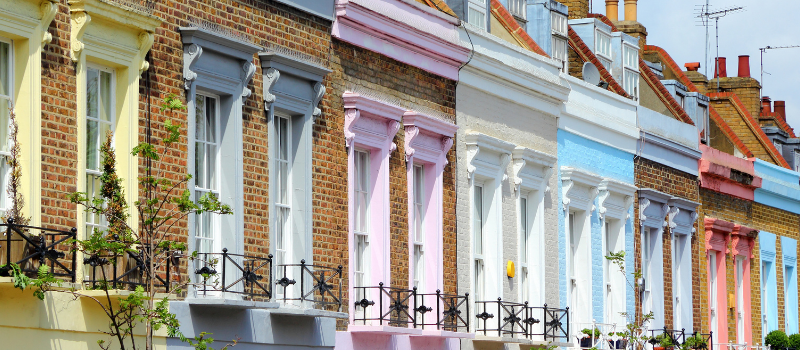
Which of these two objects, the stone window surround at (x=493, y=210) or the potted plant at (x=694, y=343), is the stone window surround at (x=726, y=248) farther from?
the stone window surround at (x=493, y=210)

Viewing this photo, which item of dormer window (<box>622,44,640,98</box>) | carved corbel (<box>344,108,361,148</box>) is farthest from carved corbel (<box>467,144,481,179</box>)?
Result: dormer window (<box>622,44,640,98</box>)

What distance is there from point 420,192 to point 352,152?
2432mm

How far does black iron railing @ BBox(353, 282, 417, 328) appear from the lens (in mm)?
20906

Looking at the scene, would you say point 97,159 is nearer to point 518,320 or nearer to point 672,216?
point 518,320

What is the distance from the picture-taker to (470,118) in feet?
80.1

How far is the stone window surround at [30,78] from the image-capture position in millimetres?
14797

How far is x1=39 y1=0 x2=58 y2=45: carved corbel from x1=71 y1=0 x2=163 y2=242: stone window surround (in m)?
0.47

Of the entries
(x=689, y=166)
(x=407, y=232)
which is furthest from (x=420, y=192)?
(x=689, y=166)

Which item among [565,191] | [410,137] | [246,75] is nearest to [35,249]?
[246,75]

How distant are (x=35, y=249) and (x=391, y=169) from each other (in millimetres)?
8273

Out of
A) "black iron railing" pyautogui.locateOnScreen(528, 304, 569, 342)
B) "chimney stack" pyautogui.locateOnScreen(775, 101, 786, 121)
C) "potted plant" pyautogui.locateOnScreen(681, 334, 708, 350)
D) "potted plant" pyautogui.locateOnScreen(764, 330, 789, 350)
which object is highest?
"chimney stack" pyautogui.locateOnScreen(775, 101, 786, 121)

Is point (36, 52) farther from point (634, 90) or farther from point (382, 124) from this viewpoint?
point (634, 90)

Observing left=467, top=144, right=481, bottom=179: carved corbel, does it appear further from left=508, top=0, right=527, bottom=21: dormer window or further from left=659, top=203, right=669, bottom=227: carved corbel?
left=659, top=203, right=669, bottom=227: carved corbel

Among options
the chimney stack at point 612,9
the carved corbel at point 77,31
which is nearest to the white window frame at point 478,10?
the carved corbel at point 77,31
